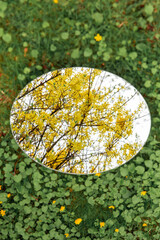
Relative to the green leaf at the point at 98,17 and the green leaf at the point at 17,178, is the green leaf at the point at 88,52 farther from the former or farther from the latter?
the green leaf at the point at 17,178

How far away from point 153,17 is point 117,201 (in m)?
2.45

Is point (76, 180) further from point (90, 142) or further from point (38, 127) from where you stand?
point (38, 127)

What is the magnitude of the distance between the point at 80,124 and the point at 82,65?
3.17 ft

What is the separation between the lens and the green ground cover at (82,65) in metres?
2.71

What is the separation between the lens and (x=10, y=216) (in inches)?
107

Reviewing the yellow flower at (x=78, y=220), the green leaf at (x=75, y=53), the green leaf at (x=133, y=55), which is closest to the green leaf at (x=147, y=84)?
the green leaf at (x=133, y=55)

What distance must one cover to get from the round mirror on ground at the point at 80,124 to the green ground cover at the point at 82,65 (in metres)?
0.31

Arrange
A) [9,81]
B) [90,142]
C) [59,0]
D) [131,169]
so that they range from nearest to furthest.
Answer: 1. [90,142]
2. [131,169]
3. [9,81]
4. [59,0]

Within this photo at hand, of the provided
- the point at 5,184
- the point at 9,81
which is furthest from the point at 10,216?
the point at 9,81

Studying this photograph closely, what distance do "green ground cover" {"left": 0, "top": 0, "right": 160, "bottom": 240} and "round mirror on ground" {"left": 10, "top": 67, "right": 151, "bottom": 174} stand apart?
31cm

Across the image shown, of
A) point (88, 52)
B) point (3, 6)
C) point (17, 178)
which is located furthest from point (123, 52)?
point (17, 178)

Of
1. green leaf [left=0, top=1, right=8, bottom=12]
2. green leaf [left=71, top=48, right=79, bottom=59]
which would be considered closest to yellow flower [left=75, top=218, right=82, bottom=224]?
green leaf [left=71, top=48, right=79, bottom=59]

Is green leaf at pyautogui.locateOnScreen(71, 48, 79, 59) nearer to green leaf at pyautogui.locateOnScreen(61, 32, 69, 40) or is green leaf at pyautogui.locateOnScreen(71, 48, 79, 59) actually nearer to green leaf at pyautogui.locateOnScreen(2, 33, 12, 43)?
green leaf at pyautogui.locateOnScreen(61, 32, 69, 40)

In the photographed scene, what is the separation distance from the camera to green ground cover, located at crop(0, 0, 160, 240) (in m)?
2.71
